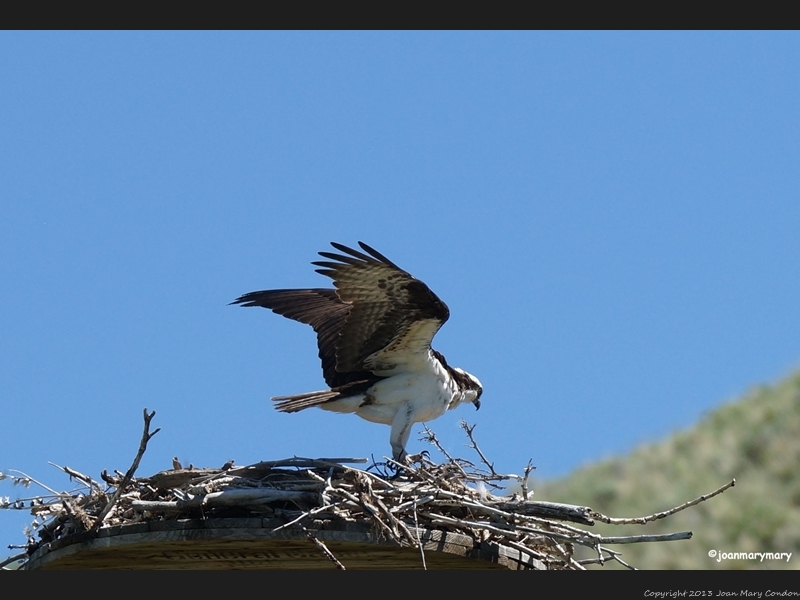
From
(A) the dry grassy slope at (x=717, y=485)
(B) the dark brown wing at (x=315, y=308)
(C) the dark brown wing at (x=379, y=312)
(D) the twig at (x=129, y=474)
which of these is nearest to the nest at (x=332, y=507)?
(D) the twig at (x=129, y=474)

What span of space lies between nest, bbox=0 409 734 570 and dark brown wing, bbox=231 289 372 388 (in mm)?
2314

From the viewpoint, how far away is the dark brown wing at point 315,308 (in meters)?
10.7

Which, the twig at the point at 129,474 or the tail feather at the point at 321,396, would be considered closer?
the twig at the point at 129,474

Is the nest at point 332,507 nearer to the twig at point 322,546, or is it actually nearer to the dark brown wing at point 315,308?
the twig at point 322,546

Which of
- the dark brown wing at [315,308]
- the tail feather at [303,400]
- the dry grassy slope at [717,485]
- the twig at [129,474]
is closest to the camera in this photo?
the twig at [129,474]

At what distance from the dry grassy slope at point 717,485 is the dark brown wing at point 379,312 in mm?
14045

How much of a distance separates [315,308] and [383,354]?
59.6 inches

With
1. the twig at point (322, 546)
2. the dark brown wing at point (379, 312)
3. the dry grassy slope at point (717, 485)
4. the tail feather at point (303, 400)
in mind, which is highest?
the dry grassy slope at point (717, 485)

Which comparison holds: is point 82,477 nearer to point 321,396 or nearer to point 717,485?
point 321,396

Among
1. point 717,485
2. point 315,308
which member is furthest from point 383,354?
point 717,485

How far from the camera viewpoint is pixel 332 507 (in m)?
7.50

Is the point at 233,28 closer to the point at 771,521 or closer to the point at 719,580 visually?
the point at 719,580

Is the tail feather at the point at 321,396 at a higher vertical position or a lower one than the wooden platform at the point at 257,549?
higher

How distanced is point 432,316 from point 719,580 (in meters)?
3.50
